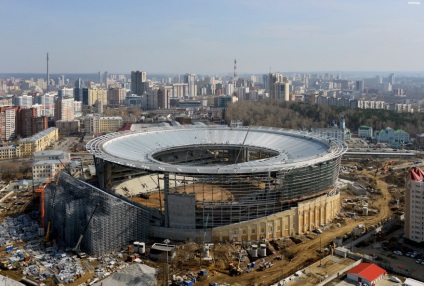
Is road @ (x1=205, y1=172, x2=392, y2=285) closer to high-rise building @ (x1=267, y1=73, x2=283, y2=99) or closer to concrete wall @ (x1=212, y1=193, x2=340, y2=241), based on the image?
concrete wall @ (x1=212, y1=193, x2=340, y2=241)

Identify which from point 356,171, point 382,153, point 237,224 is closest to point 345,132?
point 382,153

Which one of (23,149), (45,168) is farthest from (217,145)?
(23,149)

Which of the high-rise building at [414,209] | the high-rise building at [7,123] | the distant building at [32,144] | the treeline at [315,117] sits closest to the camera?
the high-rise building at [414,209]

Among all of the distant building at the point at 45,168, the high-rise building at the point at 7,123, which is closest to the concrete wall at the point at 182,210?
the distant building at the point at 45,168

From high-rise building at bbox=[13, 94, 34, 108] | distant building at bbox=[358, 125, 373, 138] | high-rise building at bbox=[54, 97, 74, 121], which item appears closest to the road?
distant building at bbox=[358, 125, 373, 138]

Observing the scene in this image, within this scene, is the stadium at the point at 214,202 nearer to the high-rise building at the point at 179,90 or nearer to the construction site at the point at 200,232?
the construction site at the point at 200,232

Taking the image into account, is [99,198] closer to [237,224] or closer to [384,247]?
[237,224]

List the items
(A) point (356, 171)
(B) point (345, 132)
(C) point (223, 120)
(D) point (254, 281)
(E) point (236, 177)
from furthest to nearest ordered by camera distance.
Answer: (C) point (223, 120), (B) point (345, 132), (A) point (356, 171), (E) point (236, 177), (D) point (254, 281)

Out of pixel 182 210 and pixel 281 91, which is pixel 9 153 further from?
pixel 281 91
